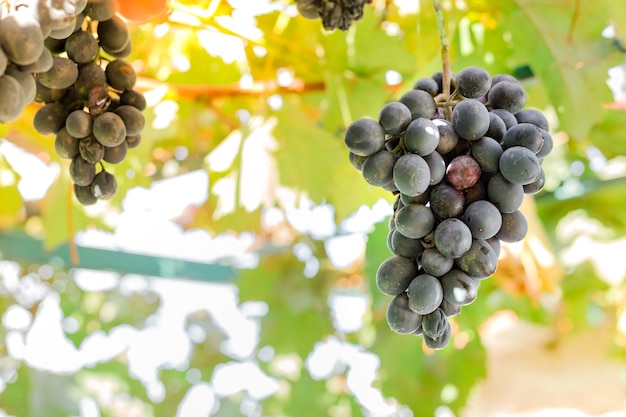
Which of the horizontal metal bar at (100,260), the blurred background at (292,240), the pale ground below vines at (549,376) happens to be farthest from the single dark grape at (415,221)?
the pale ground below vines at (549,376)

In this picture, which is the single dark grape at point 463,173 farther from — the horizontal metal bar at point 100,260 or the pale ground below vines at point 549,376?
the pale ground below vines at point 549,376

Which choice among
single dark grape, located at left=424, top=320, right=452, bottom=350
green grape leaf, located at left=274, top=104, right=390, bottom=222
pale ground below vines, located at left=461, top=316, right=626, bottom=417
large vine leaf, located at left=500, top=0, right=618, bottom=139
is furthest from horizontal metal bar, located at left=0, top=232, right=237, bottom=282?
single dark grape, located at left=424, top=320, right=452, bottom=350

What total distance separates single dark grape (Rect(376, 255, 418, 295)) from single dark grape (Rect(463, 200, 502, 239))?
58 mm

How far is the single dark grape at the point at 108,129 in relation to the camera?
603mm

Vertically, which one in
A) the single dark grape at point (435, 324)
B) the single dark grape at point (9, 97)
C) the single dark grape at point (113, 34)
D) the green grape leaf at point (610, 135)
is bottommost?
the green grape leaf at point (610, 135)

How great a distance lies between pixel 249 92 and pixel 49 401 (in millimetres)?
1042

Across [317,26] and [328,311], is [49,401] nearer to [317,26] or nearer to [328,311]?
[328,311]

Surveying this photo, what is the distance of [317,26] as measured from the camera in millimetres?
1099

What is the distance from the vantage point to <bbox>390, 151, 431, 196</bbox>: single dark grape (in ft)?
1.68

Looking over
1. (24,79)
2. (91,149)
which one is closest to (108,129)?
(91,149)

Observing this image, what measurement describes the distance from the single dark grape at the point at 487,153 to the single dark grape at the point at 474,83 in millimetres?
54

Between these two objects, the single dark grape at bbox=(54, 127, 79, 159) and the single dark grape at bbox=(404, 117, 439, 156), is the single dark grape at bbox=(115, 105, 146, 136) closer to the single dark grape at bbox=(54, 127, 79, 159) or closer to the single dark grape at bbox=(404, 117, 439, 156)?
the single dark grape at bbox=(54, 127, 79, 159)

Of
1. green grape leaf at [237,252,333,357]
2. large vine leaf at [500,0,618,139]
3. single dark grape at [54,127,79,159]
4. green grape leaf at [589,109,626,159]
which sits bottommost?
green grape leaf at [237,252,333,357]

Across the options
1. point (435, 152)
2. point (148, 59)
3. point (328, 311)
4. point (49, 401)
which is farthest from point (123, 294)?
point (435, 152)
